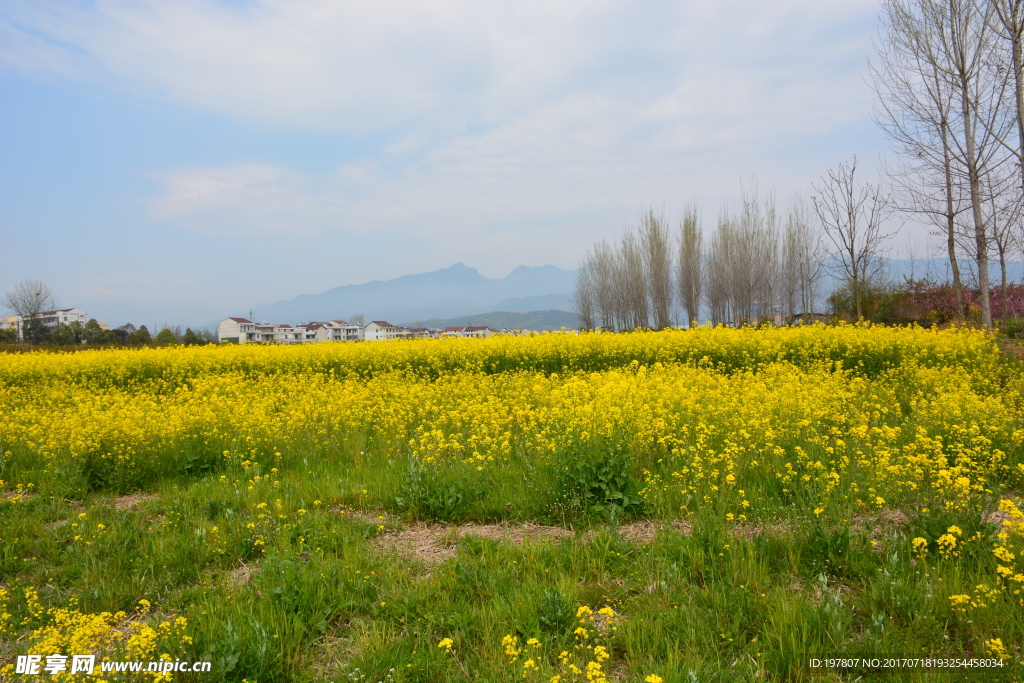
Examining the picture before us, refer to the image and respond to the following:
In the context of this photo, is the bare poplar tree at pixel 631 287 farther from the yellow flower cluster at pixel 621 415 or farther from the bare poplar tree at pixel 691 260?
the yellow flower cluster at pixel 621 415

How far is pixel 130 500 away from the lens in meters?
5.77

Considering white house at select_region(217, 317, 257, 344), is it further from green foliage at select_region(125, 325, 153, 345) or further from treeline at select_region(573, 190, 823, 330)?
treeline at select_region(573, 190, 823, 330)

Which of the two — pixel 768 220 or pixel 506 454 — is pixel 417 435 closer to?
pixel 506 454

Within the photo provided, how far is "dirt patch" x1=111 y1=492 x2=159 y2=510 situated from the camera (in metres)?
5.48

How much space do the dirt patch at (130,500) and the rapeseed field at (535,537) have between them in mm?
73

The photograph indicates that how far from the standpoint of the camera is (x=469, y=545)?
406cm

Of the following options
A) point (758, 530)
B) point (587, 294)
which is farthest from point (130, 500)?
point (587, 294)

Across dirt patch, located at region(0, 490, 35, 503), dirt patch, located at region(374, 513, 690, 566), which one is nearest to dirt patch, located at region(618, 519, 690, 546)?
dirt patch, located at region(374, 513, 690, 566)

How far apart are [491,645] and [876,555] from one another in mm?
2541

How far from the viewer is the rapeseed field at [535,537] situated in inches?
109

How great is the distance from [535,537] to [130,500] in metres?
4.67

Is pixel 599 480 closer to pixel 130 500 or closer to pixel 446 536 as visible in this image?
pixel 446 536

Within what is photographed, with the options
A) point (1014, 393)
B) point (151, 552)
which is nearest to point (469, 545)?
point (151, 552)

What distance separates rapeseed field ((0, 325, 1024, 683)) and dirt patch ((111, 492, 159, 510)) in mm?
73
